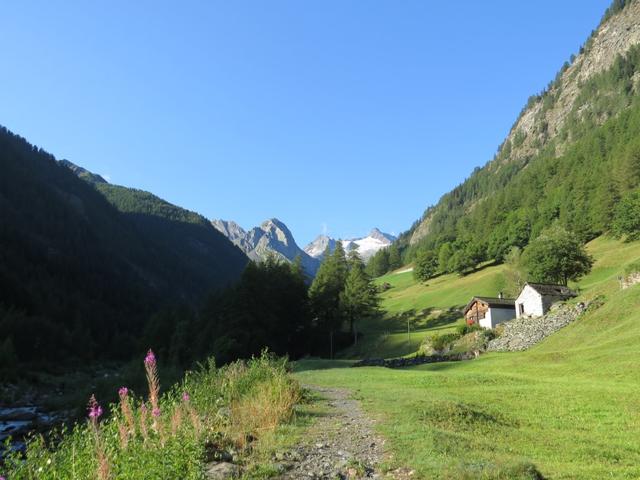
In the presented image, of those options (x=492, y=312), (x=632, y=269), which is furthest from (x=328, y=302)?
(x=632, y=269)

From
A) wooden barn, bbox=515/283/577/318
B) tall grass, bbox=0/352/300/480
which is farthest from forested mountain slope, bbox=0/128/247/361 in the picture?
wooden barn, bbox=515/283/577/318

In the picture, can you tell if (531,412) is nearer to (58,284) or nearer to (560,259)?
(560,259)

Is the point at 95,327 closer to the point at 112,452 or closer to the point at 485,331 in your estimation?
the point at 485,331

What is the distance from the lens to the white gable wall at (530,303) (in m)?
54.8

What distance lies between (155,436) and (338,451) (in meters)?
3.92

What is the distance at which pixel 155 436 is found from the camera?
22.7ft

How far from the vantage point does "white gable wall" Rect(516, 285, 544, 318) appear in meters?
54.8

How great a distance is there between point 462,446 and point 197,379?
9444mm

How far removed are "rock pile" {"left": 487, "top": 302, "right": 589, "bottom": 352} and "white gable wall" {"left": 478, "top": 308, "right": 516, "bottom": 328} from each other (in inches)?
546

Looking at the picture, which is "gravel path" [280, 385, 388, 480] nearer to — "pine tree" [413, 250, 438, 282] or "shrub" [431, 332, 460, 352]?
"shrub" [431, 332, 460, 352]

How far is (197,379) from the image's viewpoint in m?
15.7

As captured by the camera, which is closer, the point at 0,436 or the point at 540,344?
the point at 0,436

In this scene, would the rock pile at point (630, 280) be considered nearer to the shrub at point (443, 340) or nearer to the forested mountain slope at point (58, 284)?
the shrub at point (443, 340)

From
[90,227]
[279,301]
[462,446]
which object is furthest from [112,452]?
[90,227]
